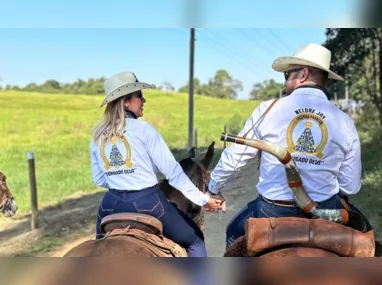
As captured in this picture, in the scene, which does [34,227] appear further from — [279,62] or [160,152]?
[279,62]

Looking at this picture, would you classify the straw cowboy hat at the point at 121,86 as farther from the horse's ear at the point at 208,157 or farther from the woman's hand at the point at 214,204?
the horse's ear at the point at 208,157

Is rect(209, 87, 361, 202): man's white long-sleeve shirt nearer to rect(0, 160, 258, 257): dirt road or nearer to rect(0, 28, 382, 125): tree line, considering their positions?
rect(0, 28, 382, 125): tree line

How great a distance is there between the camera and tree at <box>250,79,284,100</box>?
273 cm

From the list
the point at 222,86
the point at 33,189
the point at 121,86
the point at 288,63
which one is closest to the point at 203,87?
the point at 222,86

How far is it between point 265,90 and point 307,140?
1.32 metres

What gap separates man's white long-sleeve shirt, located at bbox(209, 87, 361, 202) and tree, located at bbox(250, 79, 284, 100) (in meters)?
0.87

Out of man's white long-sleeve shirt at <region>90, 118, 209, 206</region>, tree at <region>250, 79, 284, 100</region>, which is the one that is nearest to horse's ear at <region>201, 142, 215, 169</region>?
tree at <region>250, 79, 284, 100</region>

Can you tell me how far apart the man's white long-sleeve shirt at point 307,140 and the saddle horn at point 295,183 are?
0.10 m

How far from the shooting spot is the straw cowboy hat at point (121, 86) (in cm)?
202

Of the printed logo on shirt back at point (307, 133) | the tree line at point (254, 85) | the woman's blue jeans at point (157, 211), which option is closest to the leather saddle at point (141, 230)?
the woman's blue jeans at point (157, 211)

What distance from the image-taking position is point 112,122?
79.2 inches

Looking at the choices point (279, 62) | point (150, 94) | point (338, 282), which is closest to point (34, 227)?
point (150, 94)

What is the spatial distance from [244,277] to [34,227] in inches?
170

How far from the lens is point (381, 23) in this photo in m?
1.61
